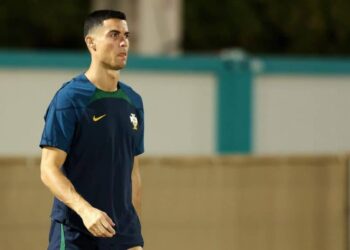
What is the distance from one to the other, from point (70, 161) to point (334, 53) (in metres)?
20.2

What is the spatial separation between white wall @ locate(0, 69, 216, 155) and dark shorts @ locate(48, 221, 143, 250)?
21.3 feet

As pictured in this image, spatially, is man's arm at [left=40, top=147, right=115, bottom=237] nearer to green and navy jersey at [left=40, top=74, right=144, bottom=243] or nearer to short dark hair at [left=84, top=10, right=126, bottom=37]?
green and navy jersey at [left=40, top=74, right=144, bottom=243]

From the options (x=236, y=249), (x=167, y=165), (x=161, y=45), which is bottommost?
(x=236, y=249)

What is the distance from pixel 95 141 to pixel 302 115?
782 cm

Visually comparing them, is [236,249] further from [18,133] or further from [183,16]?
[183,16]

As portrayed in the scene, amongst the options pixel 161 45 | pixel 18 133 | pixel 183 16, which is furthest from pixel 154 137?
pixel 183 16

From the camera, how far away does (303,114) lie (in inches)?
526

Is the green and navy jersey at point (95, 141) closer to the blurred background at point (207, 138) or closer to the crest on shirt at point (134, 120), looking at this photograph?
the crest on shirt at point (134, 120)

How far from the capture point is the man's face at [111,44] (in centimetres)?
575

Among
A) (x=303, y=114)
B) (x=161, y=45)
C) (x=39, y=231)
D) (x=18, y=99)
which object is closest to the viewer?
(x=39, y=231)

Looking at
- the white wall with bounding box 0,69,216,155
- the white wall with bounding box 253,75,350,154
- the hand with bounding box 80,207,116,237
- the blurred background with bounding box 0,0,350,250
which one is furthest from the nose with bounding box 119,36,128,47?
the white wall with bounding box 253,75,350,154

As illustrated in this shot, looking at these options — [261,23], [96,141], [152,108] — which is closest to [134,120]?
[96,141]

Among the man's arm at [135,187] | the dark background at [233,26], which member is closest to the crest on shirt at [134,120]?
the man's arm at [135,187]

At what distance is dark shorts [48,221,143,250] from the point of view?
19.2 feet
